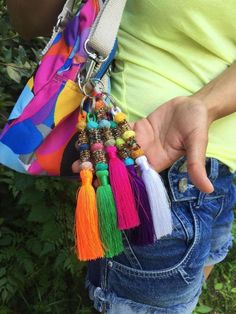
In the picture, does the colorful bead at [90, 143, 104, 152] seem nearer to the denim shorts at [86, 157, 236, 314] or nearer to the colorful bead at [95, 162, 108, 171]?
the colorful bead at [95, 162, 108, 171]

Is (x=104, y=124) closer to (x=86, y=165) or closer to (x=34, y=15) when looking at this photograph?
(x=86, y=165)

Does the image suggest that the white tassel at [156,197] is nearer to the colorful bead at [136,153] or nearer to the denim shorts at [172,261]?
the colorful bead at [136,153]

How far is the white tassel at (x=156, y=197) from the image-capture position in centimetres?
95

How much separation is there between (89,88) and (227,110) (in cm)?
28

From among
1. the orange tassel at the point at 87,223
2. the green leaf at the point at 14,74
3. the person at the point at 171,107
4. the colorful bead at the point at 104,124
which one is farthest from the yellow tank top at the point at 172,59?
the green leaf at the point at 14,74

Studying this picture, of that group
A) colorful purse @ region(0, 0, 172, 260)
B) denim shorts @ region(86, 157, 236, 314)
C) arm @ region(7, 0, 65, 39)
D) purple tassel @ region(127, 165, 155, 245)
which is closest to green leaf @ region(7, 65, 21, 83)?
arm @ region(7, 0, 65, 39)

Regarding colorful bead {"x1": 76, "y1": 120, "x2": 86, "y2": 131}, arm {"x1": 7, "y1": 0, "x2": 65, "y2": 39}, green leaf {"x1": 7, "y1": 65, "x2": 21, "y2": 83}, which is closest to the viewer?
colorful bead {"x1": 76, "y1": 120, "x2": 86, "y2": 131}

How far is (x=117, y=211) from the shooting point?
3.13 ft

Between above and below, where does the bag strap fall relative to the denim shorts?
above

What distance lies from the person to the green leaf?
0.54 meters

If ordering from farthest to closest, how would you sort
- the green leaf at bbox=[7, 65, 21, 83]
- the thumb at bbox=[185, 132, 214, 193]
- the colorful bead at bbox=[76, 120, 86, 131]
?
the green leaf at bbox=[7, 65, 21, 83] → the colorful bead at bbox=[76, 120, 86, 131] → the thumb at bbox=[185, 132, 214, 193]

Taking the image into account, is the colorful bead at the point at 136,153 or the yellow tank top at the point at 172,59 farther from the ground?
the yellow tank top at the point at 172,59

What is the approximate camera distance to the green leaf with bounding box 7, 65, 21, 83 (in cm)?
172

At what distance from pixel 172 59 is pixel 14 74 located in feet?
2.55
